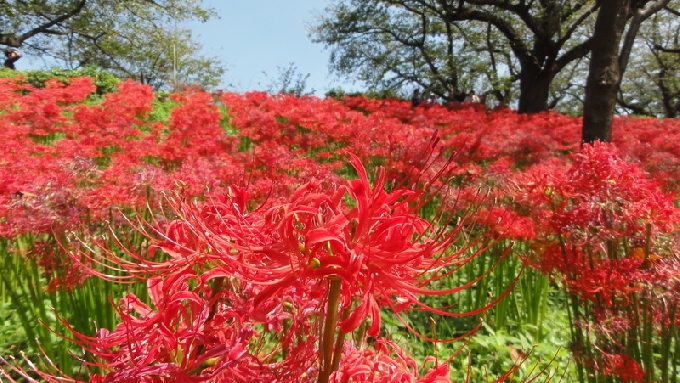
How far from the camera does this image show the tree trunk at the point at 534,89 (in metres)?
14.6

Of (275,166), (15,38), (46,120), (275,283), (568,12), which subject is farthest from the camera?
(15,38)

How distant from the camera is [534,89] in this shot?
1484cm

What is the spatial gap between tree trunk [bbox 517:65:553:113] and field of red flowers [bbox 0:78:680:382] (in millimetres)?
10468

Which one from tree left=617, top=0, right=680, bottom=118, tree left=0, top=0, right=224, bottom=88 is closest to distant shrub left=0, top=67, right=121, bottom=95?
tree left=0, top=0, right=224, bottom=88

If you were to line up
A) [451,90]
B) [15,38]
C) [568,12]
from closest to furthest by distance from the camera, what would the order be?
1. [568,12]
2. [451,90]
3. [15,38]

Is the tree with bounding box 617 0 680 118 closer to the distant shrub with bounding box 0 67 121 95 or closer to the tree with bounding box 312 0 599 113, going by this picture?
the tree with bounding box 312 0 599 113

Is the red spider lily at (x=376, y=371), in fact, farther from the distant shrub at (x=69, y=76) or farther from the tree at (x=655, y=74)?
the tree at (x=655, y=74)

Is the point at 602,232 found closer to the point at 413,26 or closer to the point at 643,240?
the point at 643,240

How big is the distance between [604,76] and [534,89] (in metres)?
10.2

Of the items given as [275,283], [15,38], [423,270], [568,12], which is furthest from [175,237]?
[15,38]

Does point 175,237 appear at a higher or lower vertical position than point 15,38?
lower

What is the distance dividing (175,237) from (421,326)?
8.49ft

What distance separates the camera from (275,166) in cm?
422

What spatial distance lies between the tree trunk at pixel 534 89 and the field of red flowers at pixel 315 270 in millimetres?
10468
